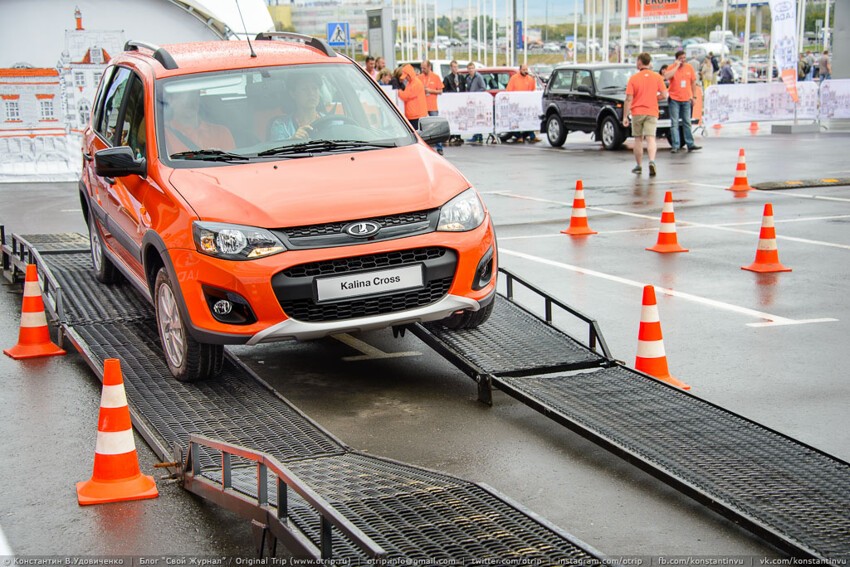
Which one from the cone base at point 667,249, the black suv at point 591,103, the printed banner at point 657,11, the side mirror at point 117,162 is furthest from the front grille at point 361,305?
the printed banner at point 657,11

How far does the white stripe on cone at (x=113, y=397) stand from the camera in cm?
524

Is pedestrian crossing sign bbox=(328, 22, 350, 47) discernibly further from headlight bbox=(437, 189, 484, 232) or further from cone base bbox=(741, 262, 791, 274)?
headlight bbox=(437, 189, 484, 232)

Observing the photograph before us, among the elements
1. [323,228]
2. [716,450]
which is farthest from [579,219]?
[716,450]

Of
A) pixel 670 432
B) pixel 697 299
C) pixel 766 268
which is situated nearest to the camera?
pixel 670 432

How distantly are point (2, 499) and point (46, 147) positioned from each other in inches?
668

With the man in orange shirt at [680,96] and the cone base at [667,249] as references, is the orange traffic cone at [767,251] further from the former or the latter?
the man in orange shirt at [680,96]

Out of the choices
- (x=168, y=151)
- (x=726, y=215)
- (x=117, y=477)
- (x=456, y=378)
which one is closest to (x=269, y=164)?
(x=168, y=151)

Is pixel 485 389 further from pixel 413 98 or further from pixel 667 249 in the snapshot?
pixel 413 98

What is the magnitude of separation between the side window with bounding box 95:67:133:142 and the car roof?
0.21 m

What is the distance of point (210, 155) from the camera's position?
7.03m

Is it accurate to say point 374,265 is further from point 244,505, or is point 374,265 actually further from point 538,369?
point 244,505

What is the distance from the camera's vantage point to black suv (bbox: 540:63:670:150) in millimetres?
24859

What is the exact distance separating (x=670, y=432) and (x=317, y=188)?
8.12 feet

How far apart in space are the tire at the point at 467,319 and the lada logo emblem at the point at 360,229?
1.06m
